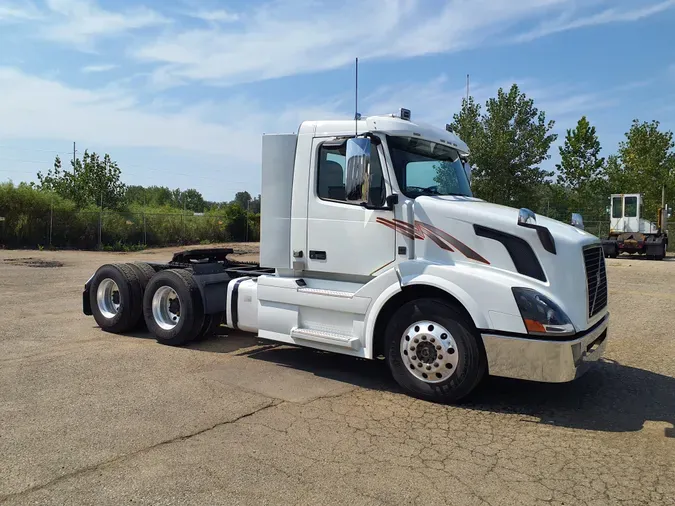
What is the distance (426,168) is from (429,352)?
2196mm

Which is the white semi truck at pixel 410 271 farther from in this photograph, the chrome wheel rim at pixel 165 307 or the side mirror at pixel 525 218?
the chrome wheel rim at pixel 165 307

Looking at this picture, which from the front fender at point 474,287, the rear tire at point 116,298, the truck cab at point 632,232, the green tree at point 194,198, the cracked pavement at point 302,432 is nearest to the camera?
the cracked pavement at point 302,432

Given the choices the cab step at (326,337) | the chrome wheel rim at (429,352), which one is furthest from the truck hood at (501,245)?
the cab step at (326,337)

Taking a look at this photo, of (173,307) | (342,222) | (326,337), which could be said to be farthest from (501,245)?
(173,307)

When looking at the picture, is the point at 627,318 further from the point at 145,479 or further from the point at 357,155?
the point at 145,479

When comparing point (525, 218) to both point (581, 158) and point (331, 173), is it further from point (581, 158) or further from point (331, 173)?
point (581, 158)

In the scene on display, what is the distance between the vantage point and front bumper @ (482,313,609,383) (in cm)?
509

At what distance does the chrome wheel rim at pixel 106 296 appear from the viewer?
29.3 feet

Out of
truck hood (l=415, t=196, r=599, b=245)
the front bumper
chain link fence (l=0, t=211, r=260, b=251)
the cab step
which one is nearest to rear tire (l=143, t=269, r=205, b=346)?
the cab step

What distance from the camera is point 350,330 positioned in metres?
6.24

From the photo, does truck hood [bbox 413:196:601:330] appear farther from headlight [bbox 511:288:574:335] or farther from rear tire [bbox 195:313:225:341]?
rear tire [bbox 195:313:225:341]

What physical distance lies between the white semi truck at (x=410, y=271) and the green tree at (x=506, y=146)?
2473 centimetres

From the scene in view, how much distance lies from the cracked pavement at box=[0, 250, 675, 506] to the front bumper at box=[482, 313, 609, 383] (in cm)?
47

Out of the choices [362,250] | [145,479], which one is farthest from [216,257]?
[145,479]
